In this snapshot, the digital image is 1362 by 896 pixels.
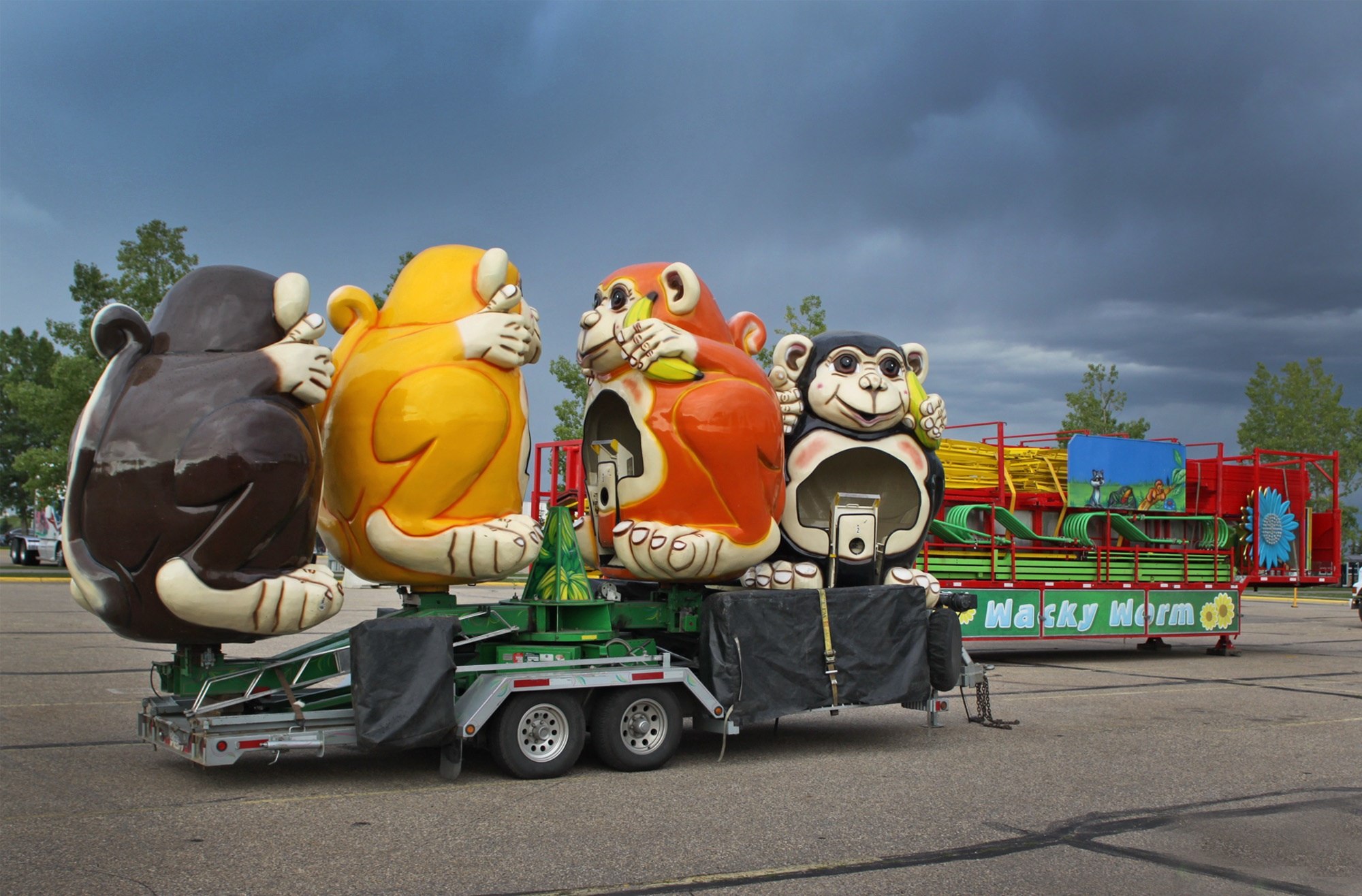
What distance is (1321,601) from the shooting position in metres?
43.1

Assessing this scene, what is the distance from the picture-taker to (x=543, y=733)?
848cm

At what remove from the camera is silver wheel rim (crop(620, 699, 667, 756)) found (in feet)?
29.0

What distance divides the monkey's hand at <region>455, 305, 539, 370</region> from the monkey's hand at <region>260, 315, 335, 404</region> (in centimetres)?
98

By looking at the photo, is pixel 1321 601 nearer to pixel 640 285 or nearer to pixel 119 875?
pixel 640 285

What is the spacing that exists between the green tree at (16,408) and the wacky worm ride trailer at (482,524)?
45.2 meters

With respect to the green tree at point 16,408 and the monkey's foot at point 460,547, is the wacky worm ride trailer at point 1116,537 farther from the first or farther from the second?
the green tree at point 16,408

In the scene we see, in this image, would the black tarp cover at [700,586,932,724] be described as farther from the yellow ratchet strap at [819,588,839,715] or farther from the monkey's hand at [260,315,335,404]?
the monkey's hand at [260,315,335,404]

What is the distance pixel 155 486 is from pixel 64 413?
25.1m

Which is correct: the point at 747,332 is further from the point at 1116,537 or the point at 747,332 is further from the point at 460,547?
the point at 1116,537

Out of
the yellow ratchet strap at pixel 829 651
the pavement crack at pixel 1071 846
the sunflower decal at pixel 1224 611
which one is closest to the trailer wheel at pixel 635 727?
the yellow ratchet strap at pixel 829 651

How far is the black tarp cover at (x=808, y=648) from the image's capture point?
30.2ft

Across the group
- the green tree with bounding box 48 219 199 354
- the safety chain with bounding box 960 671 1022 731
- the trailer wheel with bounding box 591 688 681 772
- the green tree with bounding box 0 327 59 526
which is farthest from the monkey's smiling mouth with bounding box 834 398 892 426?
the green tree with bounding box 0 327 59 526

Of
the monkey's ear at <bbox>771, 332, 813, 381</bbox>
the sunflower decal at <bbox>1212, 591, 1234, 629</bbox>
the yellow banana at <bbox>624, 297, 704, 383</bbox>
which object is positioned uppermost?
the monkey's ear at <bbox>771, 332, 813, 381</bbox>

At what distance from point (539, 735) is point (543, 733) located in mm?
33
